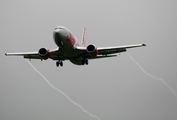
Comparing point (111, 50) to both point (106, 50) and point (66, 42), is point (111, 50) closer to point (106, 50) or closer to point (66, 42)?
point (106, 50)

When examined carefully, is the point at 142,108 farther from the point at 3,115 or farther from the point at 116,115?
the point at 3,115

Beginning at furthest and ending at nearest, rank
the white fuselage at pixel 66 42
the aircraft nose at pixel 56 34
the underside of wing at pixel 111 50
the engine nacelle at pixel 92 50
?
the underside of wing at pixel 111 50 < the engine nacelle at pixel 92 50 < the white fuselage at pixel 66 42 < the aircraft nose at pixel 56 34

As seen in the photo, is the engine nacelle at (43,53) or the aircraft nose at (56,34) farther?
the engine nacelle at (43,53)

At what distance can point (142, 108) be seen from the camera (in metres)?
84.1

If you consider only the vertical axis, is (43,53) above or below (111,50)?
below

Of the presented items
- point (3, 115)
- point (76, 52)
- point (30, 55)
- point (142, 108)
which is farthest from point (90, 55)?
point (3, 115)

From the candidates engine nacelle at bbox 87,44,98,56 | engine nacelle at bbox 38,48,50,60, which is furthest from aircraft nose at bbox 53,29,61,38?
engine nacelle at bbox 87,44,98,56

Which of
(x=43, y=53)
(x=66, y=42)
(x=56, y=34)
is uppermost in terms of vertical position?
(x=56, y=34)

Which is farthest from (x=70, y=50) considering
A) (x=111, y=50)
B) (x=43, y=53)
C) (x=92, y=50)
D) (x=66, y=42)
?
(x=111, y=50)

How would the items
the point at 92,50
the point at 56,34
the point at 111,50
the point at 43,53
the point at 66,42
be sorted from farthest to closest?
the point at 111,50 < the point at 43,53 < the point at 92,50 < the point at 66,42 < the point at 56,34

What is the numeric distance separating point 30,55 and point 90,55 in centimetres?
910

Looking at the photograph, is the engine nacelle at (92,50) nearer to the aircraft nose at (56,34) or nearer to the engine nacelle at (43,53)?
the aircraft nose at (56,34)

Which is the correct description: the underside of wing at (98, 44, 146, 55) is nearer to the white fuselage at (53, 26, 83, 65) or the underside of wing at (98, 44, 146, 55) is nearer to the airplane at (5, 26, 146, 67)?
the airplane at (5, 26, 146, 67)

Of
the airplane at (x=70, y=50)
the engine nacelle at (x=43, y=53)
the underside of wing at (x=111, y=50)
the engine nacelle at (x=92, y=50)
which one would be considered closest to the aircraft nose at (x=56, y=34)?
the airplane at (x=70, y=50)
